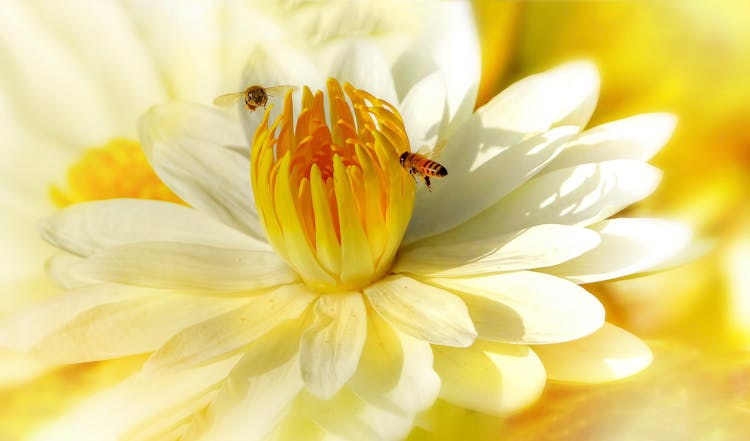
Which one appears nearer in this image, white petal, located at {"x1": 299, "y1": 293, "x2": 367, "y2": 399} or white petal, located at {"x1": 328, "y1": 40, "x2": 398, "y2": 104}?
white petal, located at {"x1": 299, "y1": 293, "x2": 367, "y2": 399}

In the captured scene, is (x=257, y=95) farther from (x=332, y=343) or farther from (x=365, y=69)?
(x=332, y=343)

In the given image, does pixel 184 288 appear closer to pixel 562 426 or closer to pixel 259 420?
pixel 259 420

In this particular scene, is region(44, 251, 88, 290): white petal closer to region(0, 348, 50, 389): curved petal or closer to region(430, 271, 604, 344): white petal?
region(0, 348, 50, 389): curved petal

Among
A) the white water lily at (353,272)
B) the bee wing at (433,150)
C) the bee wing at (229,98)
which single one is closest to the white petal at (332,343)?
the white water lily at (353,272)

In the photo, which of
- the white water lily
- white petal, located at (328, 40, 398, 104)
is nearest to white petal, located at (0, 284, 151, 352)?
the white water lily

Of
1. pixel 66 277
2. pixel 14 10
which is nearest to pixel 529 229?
pixel 66 277

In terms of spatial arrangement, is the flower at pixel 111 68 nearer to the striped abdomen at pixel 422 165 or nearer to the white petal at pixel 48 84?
the white petal at pixel 48 84

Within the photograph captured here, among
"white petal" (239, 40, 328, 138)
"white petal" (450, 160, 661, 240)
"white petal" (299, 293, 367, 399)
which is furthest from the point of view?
"white petal" (239, 40, 328, 138)
